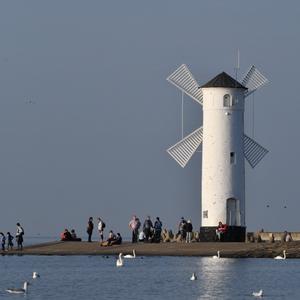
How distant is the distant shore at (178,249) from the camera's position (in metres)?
68.8

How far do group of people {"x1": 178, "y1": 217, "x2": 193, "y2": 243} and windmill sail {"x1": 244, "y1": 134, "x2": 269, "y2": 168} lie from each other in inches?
196

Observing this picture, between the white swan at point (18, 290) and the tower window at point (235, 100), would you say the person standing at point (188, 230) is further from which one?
the white swan at point (18, 290)

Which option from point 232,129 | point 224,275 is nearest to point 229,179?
A: point 232,129

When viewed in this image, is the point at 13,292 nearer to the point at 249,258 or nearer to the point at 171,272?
the point at 171,272

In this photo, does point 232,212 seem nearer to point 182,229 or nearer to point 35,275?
point 182,229

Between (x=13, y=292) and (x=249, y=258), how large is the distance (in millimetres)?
17563

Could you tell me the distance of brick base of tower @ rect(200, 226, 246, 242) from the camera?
7438 centimetres

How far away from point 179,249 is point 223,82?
9.12 metres

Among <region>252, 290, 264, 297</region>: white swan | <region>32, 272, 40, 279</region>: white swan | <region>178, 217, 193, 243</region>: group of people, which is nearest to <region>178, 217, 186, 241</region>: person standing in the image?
<region>178, 217, 193, 243</region>: group of people

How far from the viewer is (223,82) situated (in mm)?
74812

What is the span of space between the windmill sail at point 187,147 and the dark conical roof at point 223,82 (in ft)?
9.63

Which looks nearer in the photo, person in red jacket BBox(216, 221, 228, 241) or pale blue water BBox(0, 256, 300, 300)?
pale blue water BBox(0, 256, 300, 300)

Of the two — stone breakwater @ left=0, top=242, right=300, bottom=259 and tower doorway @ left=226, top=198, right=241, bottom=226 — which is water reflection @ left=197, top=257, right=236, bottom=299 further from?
tower doorway @ left=226, top=198, right=241, bottom=226

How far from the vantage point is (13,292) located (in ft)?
177
